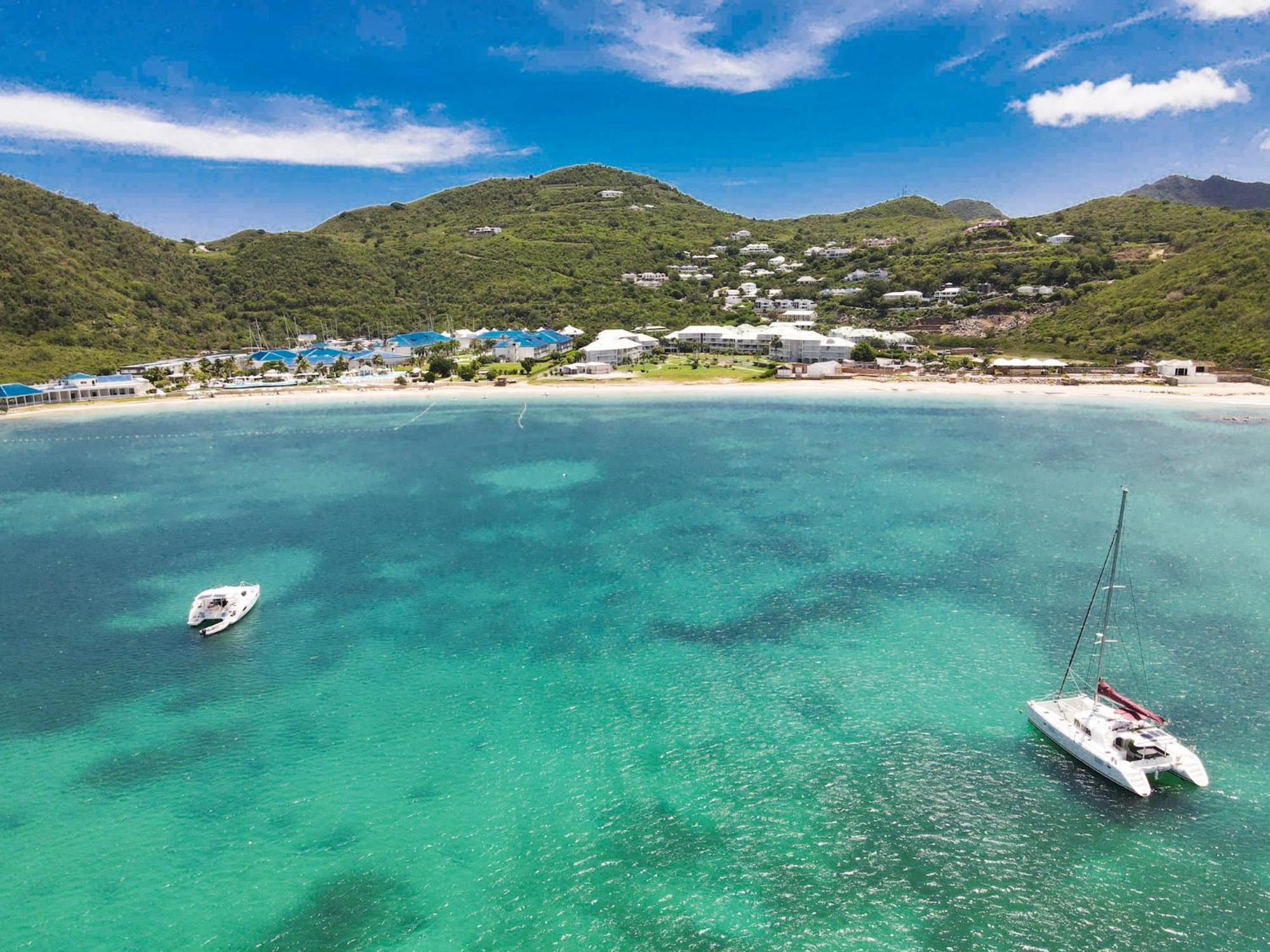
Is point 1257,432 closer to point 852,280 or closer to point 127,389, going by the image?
point 852,280

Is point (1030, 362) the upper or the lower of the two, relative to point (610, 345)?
lower

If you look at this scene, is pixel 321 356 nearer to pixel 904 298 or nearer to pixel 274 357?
pixel 274 357

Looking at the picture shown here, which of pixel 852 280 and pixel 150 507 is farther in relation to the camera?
pixel 852 280

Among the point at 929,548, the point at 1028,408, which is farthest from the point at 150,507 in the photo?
the point at 1028,408

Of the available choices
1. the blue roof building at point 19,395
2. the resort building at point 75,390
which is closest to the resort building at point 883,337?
the resort building at point 75,390

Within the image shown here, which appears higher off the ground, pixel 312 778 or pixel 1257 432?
pixel 1257 432

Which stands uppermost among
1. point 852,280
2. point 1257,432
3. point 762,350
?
point 852,280

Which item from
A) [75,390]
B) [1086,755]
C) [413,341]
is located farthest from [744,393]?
[75,390]
